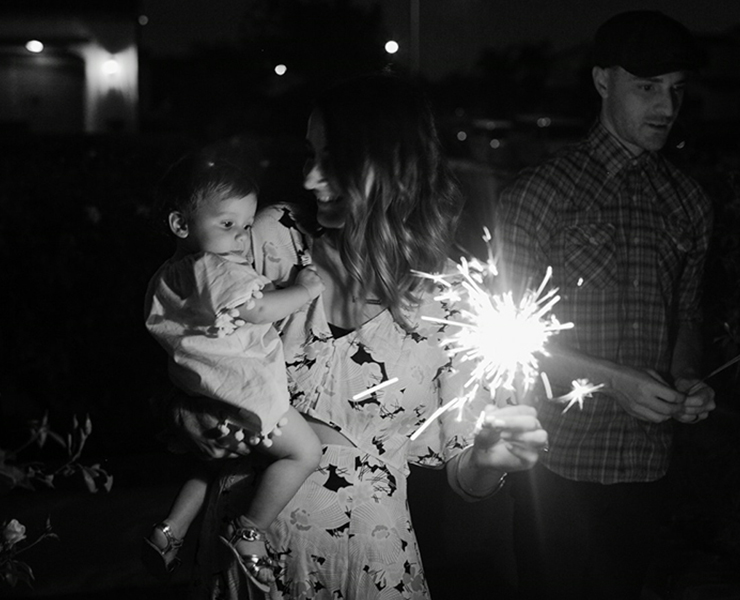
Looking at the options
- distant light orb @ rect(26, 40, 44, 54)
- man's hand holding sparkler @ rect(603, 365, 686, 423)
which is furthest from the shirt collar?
distant light orb @ rect(26, 40, 44, 54)

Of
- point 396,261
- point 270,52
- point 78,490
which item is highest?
point 270,52

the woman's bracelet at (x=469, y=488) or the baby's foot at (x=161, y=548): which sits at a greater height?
the woman's bracelet at (x=469, y=488)

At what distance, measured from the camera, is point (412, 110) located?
2488 millimetres

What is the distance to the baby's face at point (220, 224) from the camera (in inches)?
91.1

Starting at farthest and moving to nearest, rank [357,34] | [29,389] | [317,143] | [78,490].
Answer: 1. [357,34]
2. [29,389]
3. [78,490]
4. [317,143]

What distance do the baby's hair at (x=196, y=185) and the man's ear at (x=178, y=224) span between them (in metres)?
0.01

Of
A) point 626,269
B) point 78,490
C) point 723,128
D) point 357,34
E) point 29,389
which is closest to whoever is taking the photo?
point 626,269

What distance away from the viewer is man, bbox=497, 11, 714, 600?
3055mm

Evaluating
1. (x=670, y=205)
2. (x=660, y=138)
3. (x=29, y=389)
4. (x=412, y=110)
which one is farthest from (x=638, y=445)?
(x=29, y=389)

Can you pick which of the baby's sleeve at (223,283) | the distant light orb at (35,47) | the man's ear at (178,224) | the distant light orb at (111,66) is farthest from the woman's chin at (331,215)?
the distant light orb at (35,47)

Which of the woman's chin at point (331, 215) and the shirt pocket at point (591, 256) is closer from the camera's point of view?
the woman's chin at point (331, 215)

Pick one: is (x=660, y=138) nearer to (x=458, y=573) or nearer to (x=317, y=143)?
(x=317, y=143)

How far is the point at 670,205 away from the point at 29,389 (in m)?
4.60

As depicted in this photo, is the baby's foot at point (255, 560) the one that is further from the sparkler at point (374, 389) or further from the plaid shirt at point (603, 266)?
the plaid shirt at point (603, 266)
